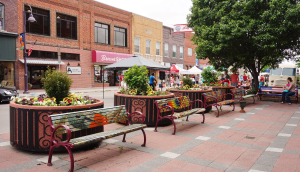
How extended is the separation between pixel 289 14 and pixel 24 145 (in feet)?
41.3

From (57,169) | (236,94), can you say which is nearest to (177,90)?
(236,94)

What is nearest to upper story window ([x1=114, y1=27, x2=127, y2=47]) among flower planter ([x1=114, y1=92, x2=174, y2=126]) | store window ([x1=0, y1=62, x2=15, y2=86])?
store window ([x1=0, y1=62, x2=15, y2=86])

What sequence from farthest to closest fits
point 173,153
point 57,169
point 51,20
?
1. point 51,20
2. point 173,153
3. point 57,169

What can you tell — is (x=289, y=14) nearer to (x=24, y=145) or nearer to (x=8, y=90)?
(x=24, y=145)

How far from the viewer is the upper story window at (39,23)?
22.3 metres

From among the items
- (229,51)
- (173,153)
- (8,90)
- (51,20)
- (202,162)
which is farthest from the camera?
(51,20)

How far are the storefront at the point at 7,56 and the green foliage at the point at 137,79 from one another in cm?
1641

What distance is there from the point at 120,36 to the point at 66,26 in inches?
309

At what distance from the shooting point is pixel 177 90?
10305 millimetres

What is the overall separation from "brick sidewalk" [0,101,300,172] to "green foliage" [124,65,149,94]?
1.50 m

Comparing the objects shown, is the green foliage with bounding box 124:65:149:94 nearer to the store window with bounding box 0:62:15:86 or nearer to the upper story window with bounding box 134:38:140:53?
the store window with bounding box 0:62:15:86

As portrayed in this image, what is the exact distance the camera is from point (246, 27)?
12.7 m

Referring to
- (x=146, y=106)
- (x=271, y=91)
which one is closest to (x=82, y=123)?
(x=146, y=106)

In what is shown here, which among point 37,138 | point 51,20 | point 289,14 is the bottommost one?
point 37,138
